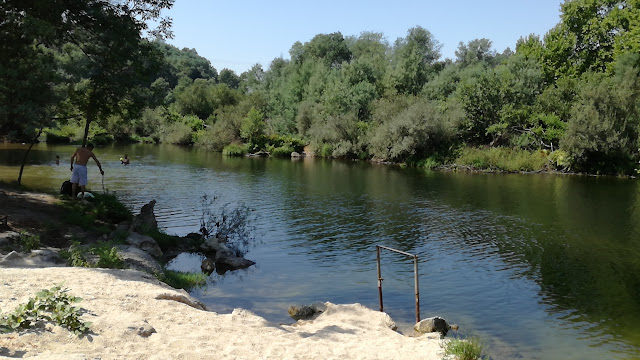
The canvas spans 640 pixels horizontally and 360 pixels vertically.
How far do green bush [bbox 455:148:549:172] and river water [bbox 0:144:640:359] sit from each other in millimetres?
10455

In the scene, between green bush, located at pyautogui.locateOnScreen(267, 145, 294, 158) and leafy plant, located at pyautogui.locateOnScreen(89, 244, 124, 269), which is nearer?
leafy plant, located at pyautogui.locateOnScreen(89, 244, 124, 269)

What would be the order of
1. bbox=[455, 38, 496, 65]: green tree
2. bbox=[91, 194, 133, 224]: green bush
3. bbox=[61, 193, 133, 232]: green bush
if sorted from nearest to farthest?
bbox=[61, 193, 133, 232]: green bush
bbox=[91, 194, 133, 224]: green bush
bbox=[455, 38, 496, 65]: green tree

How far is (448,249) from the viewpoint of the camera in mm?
20438

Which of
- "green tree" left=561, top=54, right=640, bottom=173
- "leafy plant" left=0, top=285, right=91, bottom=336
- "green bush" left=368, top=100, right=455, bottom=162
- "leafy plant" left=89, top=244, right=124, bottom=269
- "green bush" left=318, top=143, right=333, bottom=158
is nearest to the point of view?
"leafy plant" left=0, top=285, right=91, bottom=336

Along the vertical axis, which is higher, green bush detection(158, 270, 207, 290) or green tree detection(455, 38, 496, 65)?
green tree detection(455, 38, 496, 65)

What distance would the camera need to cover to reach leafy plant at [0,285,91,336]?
7.54m

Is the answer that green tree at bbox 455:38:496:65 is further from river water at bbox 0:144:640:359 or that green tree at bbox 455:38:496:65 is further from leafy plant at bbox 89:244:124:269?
leafy plant at bbox 89:244:124:269

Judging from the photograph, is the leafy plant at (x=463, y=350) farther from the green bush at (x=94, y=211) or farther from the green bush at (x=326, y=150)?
the green bush at (x=326, y=150)

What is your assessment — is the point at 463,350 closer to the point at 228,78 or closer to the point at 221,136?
the point at 221,136

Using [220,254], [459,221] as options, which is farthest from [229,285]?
[459,221]

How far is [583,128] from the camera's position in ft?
160

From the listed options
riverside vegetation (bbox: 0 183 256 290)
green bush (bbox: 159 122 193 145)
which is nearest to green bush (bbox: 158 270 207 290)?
riverside vegetation (bbox: 0 183 256 290)

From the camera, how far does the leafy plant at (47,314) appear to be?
297 inches

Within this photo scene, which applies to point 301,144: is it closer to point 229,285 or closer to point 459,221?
point 459,221
